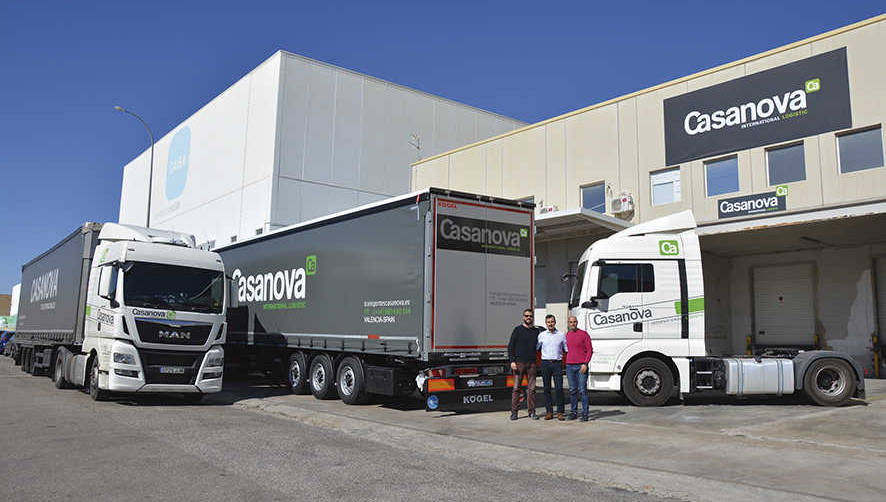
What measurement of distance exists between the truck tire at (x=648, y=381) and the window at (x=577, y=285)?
154 centimetres

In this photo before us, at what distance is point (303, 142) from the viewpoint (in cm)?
2994

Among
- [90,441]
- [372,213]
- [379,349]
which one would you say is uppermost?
[372,213]

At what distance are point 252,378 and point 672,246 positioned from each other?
42.6ft

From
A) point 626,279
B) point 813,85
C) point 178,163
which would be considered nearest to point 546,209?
point 813,85

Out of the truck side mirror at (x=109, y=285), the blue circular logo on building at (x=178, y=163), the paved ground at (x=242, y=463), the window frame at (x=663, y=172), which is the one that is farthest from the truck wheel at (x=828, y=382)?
the blue circular logo on building at (x=178, y=163)

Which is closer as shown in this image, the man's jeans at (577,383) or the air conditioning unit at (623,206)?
the man's jeans at (577,383)

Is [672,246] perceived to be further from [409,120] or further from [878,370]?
[409,120]

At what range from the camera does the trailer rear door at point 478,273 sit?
34.8 ft

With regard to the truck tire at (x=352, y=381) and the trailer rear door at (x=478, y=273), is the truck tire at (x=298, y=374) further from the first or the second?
the trailer rear door at (x=478, y=273)

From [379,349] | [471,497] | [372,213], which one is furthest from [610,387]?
[471,497]

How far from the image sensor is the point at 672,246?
1191 centimetres

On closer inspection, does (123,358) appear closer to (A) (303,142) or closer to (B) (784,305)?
(B) (784,305)

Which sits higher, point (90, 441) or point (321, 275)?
point (321, 275)

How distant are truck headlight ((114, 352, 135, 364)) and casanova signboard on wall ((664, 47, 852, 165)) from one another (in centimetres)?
1446
